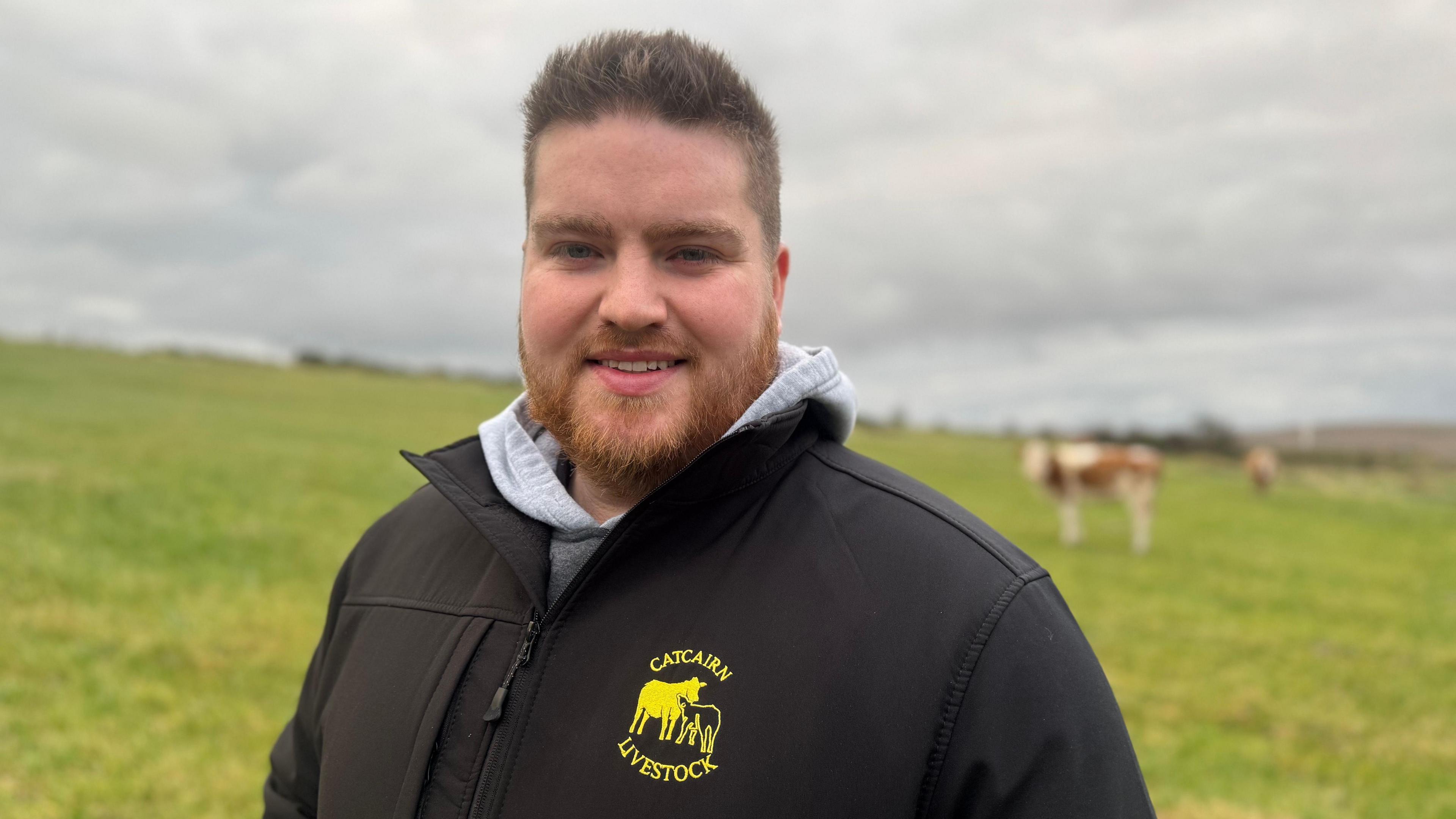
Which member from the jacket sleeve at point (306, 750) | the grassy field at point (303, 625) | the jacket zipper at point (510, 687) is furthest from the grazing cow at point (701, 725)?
the grassy field at point (303, 625)

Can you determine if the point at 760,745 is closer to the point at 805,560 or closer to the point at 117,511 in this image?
the point at 805,560

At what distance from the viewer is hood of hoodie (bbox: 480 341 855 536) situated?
6.24ft

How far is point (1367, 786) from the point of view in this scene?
6.43 m

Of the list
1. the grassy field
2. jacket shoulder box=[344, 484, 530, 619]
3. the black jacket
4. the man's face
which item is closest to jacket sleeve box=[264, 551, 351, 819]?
jacket shoulder box=[344, 484, 530, 619]

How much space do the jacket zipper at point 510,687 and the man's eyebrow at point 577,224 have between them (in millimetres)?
472

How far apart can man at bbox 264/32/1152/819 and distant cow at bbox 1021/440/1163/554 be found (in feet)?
53.2

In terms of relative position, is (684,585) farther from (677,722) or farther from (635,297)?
(635,297)

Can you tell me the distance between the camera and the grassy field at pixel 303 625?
234 inches

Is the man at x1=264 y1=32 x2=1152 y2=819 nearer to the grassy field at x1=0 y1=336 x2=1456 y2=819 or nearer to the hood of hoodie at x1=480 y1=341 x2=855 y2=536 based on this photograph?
the hood of hoodie at x1=480 y1=341 x2=855 y2=536

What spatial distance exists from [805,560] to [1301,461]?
165 ft

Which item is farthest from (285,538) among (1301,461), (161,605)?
(1301,461)

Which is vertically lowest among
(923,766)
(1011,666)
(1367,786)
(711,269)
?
(1367,786)

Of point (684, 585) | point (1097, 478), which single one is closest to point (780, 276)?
point (684, 585)

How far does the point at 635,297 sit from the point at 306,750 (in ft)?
4.77
